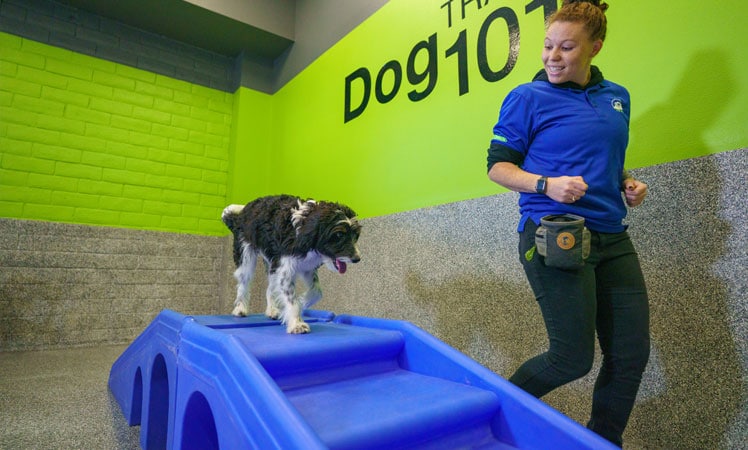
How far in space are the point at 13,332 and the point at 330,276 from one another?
9.49ft

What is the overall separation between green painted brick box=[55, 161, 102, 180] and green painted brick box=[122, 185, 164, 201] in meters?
0.27

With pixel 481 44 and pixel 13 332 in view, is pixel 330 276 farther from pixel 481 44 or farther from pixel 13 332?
pixel 13 332

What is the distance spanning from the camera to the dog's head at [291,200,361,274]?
1709 millimetres

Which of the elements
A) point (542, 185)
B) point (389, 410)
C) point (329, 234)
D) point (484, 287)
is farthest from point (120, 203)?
point (542, 185)

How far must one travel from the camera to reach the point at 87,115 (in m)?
4.13

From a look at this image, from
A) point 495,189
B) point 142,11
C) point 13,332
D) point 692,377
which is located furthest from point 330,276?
point 142,11

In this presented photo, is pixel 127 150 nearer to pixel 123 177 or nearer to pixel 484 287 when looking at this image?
pixel 123 177

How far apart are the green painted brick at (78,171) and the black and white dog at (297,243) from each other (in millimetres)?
3029

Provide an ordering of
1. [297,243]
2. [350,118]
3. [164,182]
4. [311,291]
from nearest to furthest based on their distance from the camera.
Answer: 1. [297,243]
2. [311,291]
3. [350,118]
4. [164,182]

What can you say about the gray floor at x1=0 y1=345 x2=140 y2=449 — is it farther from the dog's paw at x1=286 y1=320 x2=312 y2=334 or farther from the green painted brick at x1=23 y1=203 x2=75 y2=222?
the green painted brick at x1=23 y1=203 x2=75 y2=222

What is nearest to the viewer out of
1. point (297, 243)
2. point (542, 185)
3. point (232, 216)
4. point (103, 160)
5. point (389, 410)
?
point (389, 410)

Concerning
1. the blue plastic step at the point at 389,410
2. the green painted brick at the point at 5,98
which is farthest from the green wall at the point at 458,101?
the green painted brick at the point at 5,98

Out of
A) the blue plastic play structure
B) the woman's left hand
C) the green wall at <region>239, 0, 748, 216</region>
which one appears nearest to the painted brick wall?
the green wall at <region>239, 0, 748, 216</region>

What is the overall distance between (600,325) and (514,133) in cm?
65
